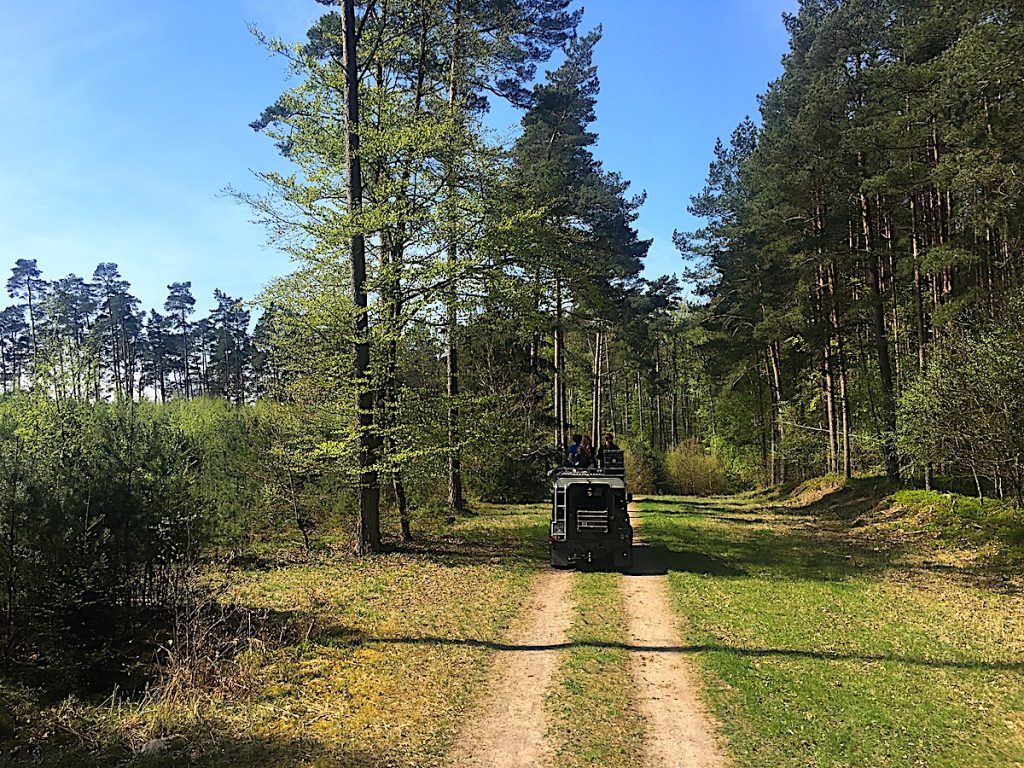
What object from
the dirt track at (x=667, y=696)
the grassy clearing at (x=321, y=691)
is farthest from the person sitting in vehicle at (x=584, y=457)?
the dirt track at (x=667, y=696)

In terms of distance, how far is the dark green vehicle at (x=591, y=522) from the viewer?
1326cm

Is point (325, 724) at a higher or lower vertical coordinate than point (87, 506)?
lower

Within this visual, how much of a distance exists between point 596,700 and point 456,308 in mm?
9230

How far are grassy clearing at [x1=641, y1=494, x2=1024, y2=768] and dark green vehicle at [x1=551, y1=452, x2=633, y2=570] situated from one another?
1.24 metres

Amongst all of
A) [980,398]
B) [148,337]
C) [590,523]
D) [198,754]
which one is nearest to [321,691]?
[198,754]

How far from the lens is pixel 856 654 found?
8.29 meters

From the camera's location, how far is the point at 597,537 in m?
13.2

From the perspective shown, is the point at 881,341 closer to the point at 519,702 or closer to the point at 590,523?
the point at 590,523

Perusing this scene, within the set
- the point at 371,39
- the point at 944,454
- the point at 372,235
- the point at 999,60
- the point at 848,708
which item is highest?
the point at 371,39

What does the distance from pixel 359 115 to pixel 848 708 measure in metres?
13.4

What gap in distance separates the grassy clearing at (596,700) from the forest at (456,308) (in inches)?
154

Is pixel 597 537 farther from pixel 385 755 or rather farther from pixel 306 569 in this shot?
pixel 385 755

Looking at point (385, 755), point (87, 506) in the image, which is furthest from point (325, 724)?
point (87, 506)

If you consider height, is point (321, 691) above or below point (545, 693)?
above
